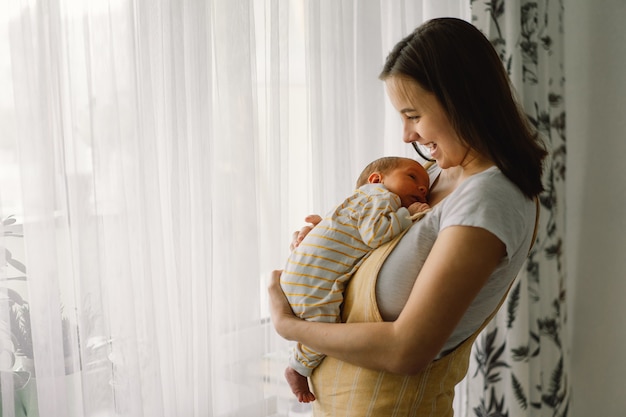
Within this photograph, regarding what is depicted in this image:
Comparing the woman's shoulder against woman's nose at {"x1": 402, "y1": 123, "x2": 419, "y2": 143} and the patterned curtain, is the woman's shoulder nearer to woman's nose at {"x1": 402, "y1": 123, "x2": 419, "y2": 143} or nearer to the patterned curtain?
woman's nose at {"x1": 402, "y1": 123, "x2": 419, "y2": 143}

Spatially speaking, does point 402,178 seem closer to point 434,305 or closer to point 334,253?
point 334,253

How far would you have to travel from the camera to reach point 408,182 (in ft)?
4.67

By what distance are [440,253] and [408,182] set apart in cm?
32

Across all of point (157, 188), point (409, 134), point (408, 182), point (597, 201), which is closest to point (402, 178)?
point (408, 182)

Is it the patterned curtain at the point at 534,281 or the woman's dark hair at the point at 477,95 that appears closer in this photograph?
the woman's dark hair at the point at 477,95

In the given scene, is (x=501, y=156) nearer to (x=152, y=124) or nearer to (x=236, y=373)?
(x=152, y=124)

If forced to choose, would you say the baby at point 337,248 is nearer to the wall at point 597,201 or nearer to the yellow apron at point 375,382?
the yellow apron at point 375,382

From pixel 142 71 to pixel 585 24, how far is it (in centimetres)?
166

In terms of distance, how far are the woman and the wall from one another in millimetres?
1287

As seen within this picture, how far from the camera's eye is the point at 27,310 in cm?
145

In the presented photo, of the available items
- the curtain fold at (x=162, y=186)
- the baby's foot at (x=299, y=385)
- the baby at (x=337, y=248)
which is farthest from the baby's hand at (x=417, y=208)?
the curtain fold at (x=162, y=186)

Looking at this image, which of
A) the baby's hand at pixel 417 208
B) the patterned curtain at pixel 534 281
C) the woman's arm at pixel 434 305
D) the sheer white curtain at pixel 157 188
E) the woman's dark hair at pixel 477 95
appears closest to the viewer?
the woman's arm at pixel 434 305

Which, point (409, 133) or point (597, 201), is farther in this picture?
point (597, 201)

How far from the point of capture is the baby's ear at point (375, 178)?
148cm
